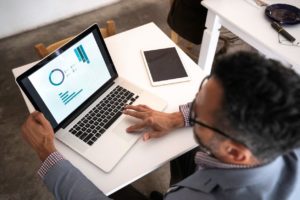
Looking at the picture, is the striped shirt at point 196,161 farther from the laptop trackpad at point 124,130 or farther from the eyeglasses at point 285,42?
the eyeglasses at point 285,42

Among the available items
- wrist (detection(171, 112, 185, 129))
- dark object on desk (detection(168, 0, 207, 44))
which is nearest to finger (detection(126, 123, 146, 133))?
wrist (detection(171, 112, 185, 129))

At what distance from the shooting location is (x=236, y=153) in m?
0.71

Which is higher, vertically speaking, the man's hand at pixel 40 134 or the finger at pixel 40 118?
the finger at pixel 40 118

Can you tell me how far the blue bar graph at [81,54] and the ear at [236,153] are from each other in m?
0.61

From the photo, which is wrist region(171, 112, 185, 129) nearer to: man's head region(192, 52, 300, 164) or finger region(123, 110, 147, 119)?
finger region(123, 110, 147, 119)

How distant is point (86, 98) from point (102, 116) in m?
0.09

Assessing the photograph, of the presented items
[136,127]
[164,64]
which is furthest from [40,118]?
[164,64]

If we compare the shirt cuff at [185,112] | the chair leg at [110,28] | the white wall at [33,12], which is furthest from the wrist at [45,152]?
the white wall at [33,12]

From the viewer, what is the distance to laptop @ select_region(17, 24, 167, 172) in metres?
0.97

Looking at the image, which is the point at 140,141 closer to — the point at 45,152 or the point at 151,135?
the point at 151,135

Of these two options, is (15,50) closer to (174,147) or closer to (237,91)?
(174,147)

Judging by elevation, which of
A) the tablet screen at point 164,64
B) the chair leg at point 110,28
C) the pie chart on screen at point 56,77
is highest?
the pie chart on screen at point 56,77

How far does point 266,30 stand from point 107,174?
110cm

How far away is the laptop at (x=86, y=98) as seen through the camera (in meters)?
0.97
